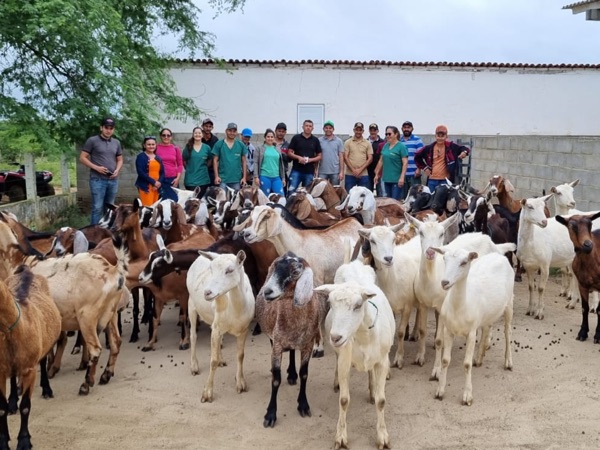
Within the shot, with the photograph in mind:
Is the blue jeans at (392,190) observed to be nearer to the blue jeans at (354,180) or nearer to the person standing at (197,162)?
the blue jeans at (354,180)

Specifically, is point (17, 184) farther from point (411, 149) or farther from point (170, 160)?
point (411, 149)

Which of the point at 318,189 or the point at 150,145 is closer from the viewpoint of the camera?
the point at 150,145

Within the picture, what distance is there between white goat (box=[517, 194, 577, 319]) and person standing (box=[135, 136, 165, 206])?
5225 millimetres

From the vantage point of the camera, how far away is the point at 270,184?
11.2 meters

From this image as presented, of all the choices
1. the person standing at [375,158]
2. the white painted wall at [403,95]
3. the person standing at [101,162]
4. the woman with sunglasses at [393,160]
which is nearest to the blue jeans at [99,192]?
the person standing at [101,162]

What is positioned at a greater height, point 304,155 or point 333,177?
point 304,155

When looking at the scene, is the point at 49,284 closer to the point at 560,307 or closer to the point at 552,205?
the point at 560,307

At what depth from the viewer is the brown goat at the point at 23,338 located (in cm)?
504

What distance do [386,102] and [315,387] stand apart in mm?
15745

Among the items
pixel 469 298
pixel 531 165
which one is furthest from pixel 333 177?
pixel 469 298

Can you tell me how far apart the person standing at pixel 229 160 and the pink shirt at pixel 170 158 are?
592 mm

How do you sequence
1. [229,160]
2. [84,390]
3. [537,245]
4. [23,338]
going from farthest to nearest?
[229,160] < [537,245] < [84,390] < [23,338]

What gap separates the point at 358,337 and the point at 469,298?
143 centimetres

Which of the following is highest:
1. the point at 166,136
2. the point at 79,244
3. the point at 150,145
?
the point at 166,136
